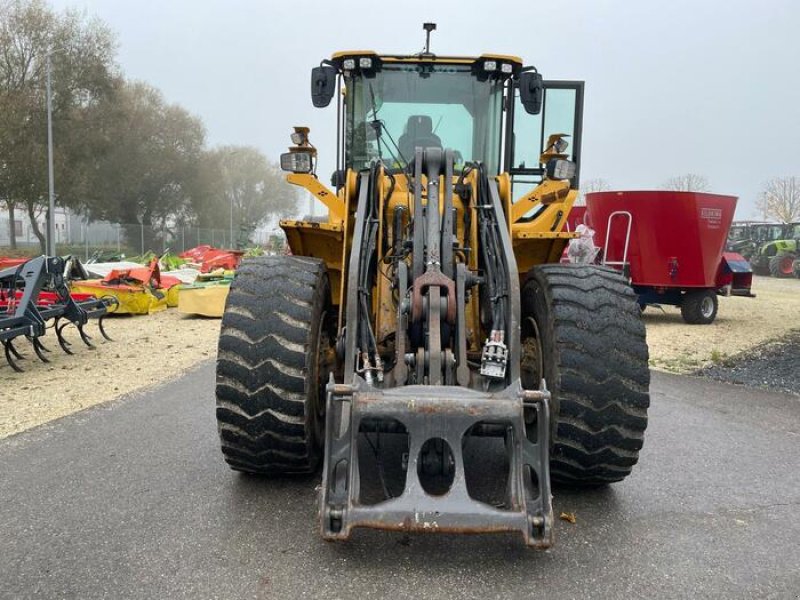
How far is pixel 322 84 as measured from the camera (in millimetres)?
4523

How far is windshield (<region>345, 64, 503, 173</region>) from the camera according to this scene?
462 centimetres

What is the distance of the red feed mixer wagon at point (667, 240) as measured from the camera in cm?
1148

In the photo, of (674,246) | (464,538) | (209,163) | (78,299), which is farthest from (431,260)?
(209,163)

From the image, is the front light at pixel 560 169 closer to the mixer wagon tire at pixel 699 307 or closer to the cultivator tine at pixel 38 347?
the cultivator tine at pixel 38 347

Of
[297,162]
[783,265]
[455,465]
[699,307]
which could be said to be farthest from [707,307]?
[783,265]

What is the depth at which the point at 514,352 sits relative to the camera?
322cm

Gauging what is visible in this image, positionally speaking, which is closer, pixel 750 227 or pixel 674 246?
pixel 674 246

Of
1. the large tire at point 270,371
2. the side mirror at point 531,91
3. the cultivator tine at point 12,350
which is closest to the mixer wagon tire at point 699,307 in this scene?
the side mirror at point 531,91

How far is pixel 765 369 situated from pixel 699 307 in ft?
14.9

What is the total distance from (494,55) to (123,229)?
109ft

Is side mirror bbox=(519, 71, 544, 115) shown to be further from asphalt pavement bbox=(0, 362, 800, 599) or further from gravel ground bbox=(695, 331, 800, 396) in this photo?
gravel ground bbox=(695, 331, 800, 396)

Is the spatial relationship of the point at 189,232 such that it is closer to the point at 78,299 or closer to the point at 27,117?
the point at 27,117

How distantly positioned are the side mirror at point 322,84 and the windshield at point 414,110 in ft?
0.50

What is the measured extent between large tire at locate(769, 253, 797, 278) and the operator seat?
3176 cm
